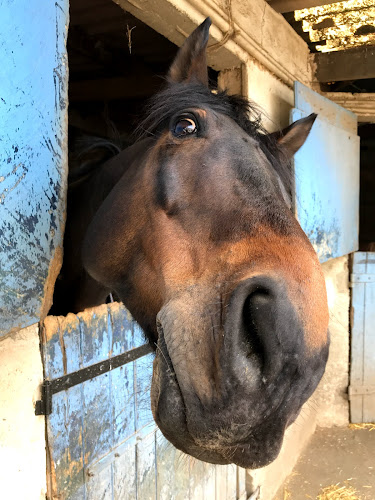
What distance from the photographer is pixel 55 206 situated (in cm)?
129

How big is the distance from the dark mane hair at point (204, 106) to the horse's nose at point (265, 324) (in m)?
0.66

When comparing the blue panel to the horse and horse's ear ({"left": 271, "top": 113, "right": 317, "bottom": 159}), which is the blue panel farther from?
horse's ear ({"left": 271, "top": 113, "right": 317, "bottom": 159})

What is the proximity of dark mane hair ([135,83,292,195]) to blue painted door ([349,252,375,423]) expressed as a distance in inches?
165

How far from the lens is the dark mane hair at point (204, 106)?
1.41 m

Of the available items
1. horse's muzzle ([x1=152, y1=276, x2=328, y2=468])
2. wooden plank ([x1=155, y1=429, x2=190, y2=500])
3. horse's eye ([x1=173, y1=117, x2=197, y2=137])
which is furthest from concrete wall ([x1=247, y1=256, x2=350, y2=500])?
horse's muzzle ([x1=152, y1=276, x2=328, y2=468])

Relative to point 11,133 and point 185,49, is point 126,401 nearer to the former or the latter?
point 11,133

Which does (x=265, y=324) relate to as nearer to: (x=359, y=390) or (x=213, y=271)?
(x=213, y=271)

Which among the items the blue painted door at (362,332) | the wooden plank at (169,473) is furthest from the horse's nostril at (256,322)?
the blue painted door at (362,332)

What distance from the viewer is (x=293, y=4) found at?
3.18m

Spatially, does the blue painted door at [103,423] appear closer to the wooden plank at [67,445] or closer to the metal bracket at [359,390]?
the wooden plank at [67,445]

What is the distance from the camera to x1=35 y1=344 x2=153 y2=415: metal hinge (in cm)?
150

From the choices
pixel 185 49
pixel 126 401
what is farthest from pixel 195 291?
pixel 126 401

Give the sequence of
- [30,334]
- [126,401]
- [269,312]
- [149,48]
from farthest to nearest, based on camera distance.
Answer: [149,48], [126,401], [30,334], [269,312]

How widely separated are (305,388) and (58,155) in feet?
3.28
